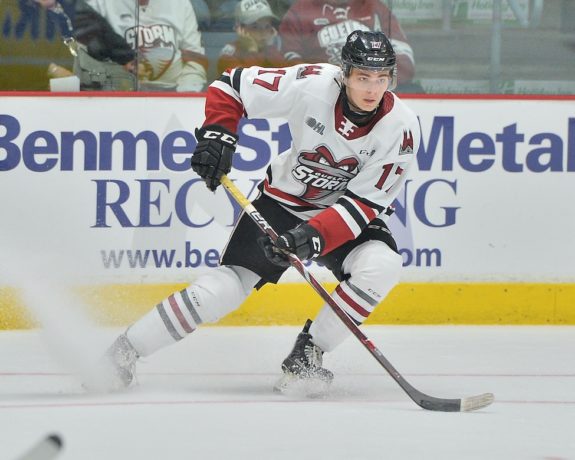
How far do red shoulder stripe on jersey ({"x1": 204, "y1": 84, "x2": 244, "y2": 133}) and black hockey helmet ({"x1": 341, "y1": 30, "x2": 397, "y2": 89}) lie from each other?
357mm

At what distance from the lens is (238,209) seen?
15.9ft

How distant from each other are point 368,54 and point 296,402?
0.95m

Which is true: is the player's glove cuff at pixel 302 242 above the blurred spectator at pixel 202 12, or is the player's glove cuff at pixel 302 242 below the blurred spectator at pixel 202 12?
below

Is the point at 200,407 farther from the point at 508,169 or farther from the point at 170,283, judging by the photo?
the point at 508,169

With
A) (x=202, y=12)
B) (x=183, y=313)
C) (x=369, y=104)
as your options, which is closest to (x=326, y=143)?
(x=369, y=104)

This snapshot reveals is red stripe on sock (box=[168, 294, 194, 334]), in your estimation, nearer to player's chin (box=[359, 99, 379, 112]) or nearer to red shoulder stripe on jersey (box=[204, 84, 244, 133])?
red shoulder stripe on jersey (box=[204, 84, 244, 133])

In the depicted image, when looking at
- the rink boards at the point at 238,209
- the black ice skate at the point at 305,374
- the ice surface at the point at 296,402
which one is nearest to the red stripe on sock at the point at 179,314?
the ice surface at the point at 296,402

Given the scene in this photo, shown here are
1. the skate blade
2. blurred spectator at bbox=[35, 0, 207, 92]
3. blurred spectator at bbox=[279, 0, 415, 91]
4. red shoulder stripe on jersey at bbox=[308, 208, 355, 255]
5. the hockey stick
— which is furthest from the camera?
blurred spectator at bbox=[279, 0, 415, 91]

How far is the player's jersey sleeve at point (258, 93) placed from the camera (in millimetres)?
3588

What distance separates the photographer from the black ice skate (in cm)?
356

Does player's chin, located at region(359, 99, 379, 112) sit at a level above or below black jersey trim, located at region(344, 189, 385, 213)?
above

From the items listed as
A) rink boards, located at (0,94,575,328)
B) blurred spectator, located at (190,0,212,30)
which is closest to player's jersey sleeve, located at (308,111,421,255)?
rink boards, located at (0,94,575,328)

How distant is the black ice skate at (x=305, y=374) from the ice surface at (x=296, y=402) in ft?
0.14

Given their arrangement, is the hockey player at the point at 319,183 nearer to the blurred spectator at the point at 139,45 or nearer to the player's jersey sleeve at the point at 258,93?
the player's jersey sleeve at the point at 258,93
